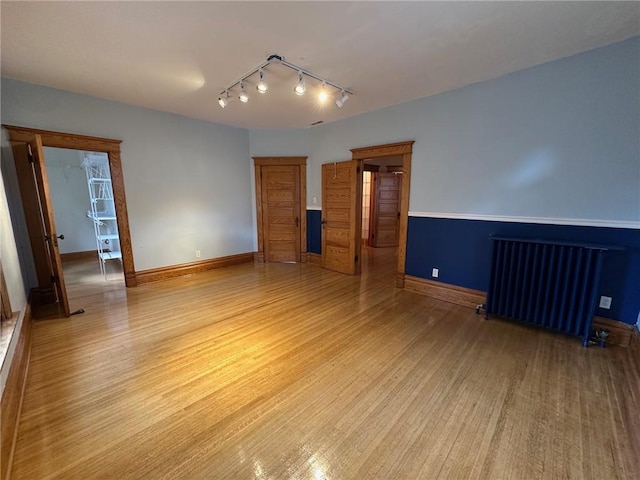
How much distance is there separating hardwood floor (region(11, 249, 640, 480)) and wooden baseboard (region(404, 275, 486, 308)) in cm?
30

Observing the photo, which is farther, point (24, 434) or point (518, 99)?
point (518, 99)

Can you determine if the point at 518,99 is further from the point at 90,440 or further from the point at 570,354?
the point at 90,440

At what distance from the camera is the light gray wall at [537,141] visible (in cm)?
225

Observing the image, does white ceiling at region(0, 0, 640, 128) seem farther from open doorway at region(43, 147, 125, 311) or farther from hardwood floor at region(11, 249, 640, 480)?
open doorway at region(43, 147, 125, 311)

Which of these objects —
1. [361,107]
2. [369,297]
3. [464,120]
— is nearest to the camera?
[464,120]

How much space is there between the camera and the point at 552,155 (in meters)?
2.56

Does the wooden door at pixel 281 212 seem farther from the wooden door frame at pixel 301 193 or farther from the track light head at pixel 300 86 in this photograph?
the track light head at pixel 300 86

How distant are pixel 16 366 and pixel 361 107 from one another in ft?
14.3

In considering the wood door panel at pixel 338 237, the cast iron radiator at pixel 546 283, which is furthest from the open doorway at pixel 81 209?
the cast iron radiator at pixel 546 283

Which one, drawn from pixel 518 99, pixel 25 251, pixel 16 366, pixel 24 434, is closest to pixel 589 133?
pixel 518 99

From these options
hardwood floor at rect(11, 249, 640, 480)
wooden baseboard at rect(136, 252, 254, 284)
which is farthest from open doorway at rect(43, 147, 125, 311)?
hardwood floor at rect(11, 249, 640, 480)

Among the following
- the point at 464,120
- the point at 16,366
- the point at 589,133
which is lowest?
the point at 16,366

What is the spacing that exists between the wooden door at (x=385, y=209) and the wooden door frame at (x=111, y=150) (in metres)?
5.14

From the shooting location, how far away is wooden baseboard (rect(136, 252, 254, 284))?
13.5ft
